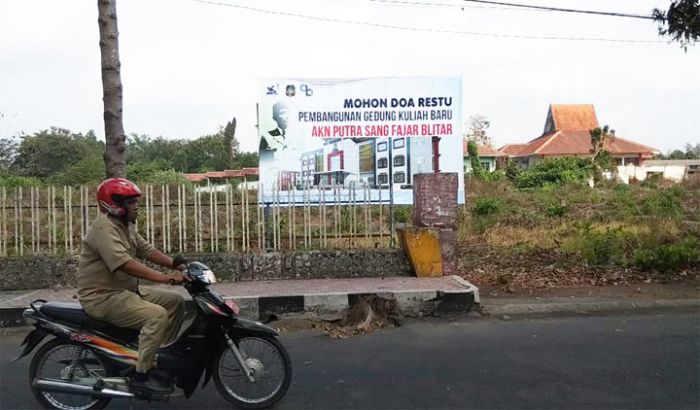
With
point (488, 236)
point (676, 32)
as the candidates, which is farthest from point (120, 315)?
point (488, 236)

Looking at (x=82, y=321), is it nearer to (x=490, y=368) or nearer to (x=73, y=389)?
(x=73, y=389)

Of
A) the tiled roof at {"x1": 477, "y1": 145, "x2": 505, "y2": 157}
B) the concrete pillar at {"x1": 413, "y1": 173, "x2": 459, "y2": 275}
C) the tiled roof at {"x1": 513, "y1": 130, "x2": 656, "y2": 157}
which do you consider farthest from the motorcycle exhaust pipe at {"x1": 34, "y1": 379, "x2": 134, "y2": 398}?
the tiled roof at {"x1": 477, "y1": 145, "x2": 505, "y2": 157}

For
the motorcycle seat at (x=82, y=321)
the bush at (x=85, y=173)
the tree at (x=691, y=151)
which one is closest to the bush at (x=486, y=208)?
the motorcycle seat at (x=82, y=321)

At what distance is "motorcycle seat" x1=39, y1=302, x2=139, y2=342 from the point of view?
13.5ft

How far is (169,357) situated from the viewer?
4105 mm

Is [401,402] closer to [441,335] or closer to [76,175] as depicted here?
[441,335]

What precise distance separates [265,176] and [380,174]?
2.73 m

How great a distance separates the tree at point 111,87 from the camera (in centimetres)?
748

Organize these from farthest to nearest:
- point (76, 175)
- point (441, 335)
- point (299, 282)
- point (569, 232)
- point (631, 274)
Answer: point (76, 175) < point (569, 232) < point (631, 274) < point (299, 282) < point (441, 335)

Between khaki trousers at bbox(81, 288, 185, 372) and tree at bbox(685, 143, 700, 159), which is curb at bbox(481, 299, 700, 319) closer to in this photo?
khaki trousers at bbox(81, 288, 185, 372)

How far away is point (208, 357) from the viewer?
418cm

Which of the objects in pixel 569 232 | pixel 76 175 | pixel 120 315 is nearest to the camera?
pixel 120 315

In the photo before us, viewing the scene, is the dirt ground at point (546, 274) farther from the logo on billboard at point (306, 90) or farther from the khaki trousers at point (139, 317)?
the logo on billboard at point (306, 90)

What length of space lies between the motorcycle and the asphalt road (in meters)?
0.23
